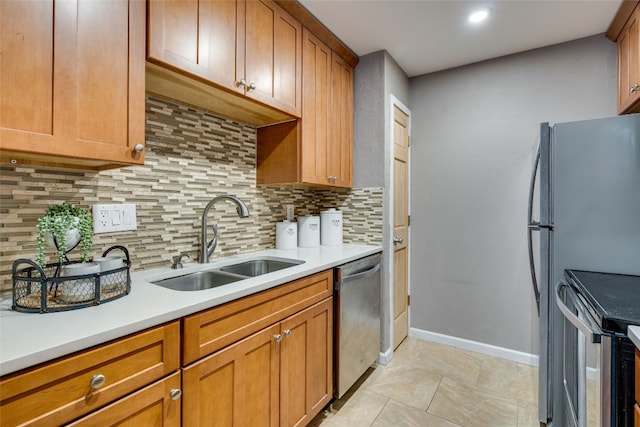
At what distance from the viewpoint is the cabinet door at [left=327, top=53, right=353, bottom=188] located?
2.27 meters

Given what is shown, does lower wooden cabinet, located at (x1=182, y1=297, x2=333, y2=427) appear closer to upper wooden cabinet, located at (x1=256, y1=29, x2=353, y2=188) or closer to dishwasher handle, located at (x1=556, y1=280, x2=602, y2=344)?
upper wooden cabinet, located at (x1=256, y1=29, x2=353, y2=188)

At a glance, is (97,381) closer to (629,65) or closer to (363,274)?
(363,274)

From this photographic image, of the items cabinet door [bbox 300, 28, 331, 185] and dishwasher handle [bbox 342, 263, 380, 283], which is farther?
cabinet door [bbox 300, 28, 331, 185]

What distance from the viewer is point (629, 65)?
6.22 feet

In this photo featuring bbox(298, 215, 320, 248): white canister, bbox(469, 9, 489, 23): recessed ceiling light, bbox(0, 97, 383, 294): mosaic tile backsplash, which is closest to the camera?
bbox(0, 97, 383, 294): mosaic tile backsplash

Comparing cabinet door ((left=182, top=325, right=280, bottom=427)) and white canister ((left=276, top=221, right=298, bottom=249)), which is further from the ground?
white canister ((left=276, top=221, right=298, bottom=249))

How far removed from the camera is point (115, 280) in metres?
1.06

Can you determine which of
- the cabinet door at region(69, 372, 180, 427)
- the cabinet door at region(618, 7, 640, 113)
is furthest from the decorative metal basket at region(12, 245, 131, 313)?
the cabinet door at region(618, 7, 640, 113)

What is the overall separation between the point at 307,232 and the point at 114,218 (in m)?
1.26

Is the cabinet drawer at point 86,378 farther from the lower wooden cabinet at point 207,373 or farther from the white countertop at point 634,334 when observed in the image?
the white countertop at point 634,334

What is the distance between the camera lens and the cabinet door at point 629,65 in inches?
69.9

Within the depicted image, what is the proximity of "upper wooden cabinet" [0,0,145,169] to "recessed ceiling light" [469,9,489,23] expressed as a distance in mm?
1850

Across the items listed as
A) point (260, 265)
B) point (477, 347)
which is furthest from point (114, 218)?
point (477, 347)

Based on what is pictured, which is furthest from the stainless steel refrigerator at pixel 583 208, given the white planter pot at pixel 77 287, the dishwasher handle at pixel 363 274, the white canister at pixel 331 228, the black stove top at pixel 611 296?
the white planter pot at pixel 77 287
